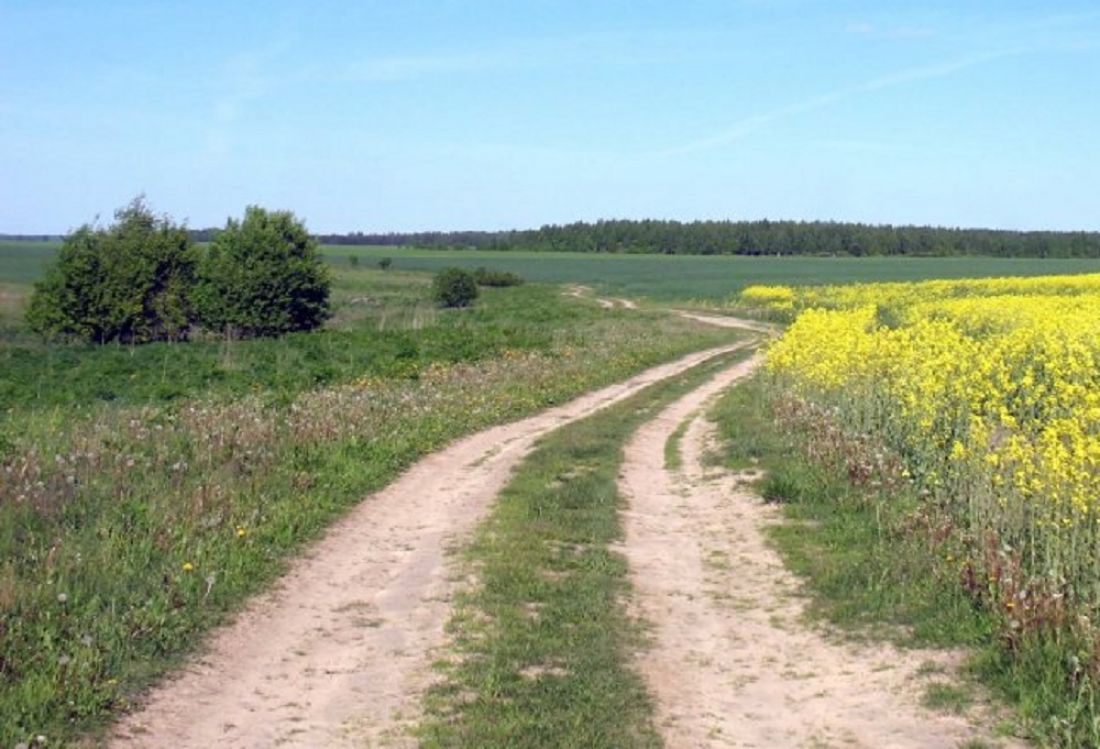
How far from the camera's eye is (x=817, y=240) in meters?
178

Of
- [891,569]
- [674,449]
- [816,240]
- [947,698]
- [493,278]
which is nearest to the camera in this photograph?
[947,698]

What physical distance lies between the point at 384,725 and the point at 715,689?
1.98 meters

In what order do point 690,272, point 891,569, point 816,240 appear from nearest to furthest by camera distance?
point 891,569 < point 690,272 < point 816,240

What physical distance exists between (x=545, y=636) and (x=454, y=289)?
2726 inches

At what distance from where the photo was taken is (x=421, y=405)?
20.7 m

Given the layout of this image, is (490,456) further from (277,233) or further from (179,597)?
(277,233)

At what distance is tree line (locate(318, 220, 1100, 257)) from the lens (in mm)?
168625

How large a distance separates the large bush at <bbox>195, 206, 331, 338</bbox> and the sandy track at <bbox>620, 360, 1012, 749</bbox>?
39.2 m

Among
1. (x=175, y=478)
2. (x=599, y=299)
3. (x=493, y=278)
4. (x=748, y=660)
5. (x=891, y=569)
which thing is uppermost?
(x=493, y=278)

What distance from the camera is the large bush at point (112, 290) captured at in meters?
50.1

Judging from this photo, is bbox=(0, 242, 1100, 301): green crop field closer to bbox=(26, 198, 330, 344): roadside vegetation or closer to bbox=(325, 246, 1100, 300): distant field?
bbox=(325, 246, 1100, 300): distant field

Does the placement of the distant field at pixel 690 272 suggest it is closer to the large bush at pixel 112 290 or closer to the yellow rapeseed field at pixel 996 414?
the large bush at pixel 112 290

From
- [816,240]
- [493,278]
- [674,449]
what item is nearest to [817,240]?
[816,240]

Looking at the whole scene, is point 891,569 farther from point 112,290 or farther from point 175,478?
point 112,290
